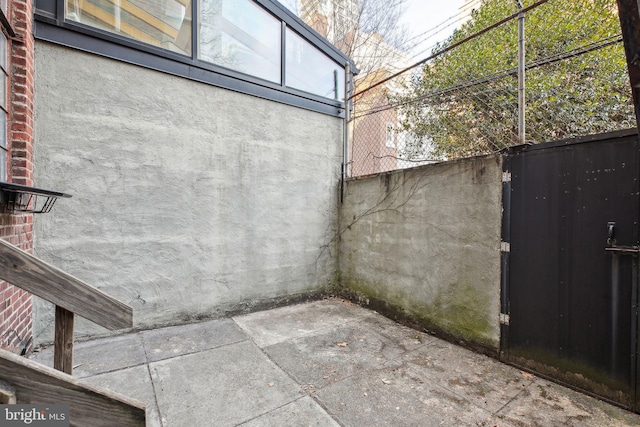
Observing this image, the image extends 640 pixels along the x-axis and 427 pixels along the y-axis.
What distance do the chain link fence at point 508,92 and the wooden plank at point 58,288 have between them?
3.18 metres

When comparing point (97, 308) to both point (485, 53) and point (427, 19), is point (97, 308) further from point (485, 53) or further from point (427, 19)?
point (427, 19)

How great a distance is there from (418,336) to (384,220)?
1.45 m

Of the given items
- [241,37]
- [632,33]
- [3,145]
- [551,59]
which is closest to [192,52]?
[241,37]

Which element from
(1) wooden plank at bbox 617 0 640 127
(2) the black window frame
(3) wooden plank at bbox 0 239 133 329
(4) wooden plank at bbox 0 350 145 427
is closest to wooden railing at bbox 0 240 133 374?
(3) wooden plank at bbox 0 239 133 329

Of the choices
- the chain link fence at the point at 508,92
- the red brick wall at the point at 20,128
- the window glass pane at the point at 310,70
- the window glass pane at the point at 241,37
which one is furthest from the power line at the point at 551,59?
the red brick wall at the point at 20,128

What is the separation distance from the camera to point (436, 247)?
3207mm

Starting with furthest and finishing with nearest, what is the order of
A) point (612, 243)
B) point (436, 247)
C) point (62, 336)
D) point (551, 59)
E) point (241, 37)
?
point (241, 37)
point (436, 247)
point (551, 59)
point (612, 243)
point (62, 336)

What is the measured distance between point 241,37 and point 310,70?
1.14 m

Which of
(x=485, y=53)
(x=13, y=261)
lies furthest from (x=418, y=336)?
(x=485, y=53)

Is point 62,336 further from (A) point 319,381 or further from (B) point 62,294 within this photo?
(A) point 319,381

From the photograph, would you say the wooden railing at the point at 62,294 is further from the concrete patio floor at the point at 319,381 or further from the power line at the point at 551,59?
the power line at the point at 551,59

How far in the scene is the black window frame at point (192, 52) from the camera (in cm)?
274
